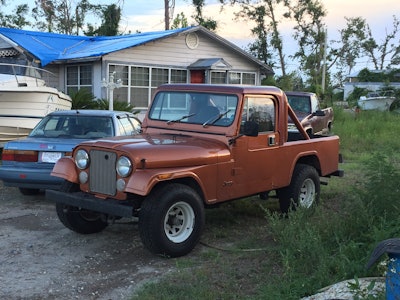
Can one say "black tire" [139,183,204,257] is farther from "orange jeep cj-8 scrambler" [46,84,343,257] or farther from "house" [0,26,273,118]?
"house" [0,26,273,118]

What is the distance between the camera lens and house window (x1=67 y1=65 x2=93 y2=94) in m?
18.6

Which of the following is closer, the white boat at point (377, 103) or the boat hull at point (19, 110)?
the boat hull at point (19, 110)

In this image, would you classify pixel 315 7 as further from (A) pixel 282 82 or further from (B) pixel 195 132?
(B) pixel 195 132

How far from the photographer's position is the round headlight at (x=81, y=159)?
5.54m

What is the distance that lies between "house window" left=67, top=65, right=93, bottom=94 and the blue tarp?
56cm

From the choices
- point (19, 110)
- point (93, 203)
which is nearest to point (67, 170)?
point (93, 203)

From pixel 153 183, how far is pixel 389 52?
183 ft

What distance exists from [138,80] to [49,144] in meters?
12.0

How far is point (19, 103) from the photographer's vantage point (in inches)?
460

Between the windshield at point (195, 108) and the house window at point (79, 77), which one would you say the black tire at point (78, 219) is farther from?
the house window at point (79, 77)

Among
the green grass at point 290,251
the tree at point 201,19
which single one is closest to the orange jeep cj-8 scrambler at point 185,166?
the green grass at point 290,251

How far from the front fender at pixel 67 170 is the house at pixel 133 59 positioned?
1122 cm

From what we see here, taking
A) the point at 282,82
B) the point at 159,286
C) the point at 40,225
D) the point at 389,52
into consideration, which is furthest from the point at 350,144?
the point at 389,52

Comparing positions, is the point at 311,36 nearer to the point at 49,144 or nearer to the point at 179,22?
the point at 179,22
